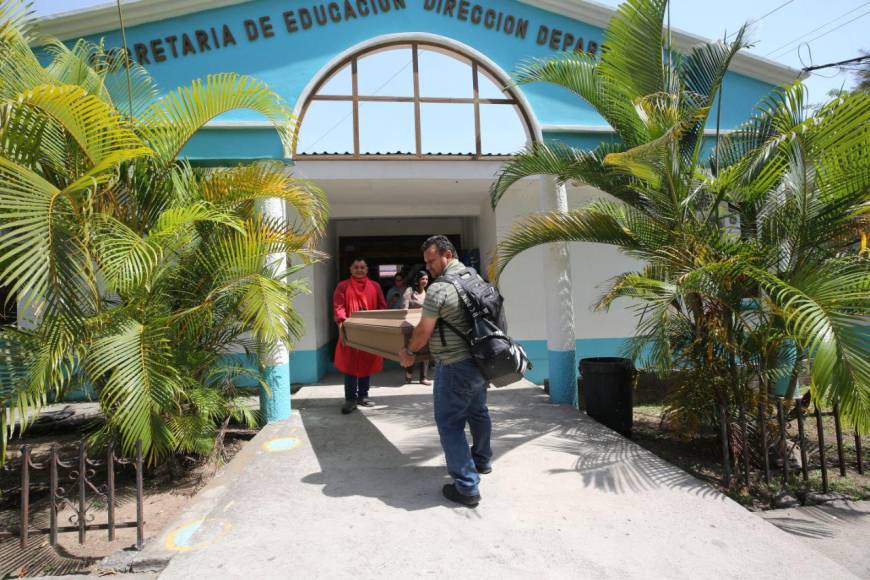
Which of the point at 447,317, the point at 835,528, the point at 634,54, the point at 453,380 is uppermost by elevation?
the point at 634,54

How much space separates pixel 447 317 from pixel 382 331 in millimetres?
1283

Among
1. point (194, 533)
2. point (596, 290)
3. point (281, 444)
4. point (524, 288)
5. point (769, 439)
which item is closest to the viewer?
point (194, 533)

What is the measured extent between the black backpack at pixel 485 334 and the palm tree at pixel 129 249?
4.77ft

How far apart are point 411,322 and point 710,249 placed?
8.26 feet

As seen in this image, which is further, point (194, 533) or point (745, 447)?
point (745, 447)

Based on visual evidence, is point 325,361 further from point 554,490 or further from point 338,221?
point 554,490

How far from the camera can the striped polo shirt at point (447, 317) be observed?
130 inches

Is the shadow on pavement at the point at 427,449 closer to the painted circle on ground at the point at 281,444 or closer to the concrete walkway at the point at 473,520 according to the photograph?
the concrete walkway at the point at 473,520

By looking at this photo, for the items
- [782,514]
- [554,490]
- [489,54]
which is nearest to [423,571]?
[554,490]

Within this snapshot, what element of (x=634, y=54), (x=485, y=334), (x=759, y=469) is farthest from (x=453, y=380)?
(x=634, y=54)

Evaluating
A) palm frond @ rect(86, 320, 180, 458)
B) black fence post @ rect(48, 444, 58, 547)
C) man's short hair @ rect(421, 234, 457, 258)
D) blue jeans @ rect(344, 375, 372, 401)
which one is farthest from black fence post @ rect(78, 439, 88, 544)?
blue jeans @ rect(344, 375, 372, 401)

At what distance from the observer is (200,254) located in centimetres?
421

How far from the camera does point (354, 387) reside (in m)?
5.71

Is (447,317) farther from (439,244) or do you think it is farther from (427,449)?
(427,449)
